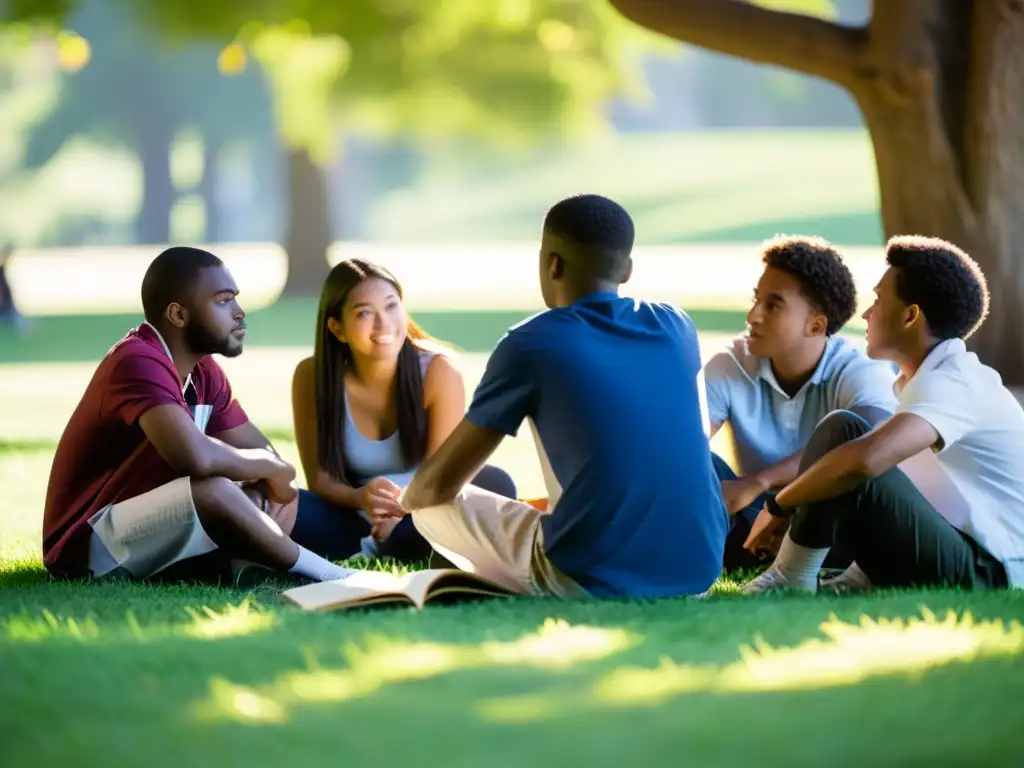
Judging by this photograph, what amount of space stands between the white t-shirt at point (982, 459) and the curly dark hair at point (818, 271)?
0.71 metres

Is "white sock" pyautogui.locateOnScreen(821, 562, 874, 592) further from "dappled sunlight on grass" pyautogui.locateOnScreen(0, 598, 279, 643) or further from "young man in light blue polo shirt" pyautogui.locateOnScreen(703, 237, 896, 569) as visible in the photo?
"dappled sunlight on grass" pyautogui.locateOnScreen(0, 598, 279, 643)

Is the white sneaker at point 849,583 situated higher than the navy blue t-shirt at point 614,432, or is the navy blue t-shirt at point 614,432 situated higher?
the navy blue t-shirt at point 614,432

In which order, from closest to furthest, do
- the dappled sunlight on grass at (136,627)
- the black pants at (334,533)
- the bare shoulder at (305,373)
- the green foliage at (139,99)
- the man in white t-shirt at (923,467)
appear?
the dappled sunlight on grass at (136,627) → the man in white t-shirt at (923,467) → the black pants at (334,533) → the bare shoulder at (305,373) → the green foliage at (139,99)

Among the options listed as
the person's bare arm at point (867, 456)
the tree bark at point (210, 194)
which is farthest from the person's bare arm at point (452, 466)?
the tree bark at point (210, 194)

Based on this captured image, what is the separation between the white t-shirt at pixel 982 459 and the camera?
4.65 meters

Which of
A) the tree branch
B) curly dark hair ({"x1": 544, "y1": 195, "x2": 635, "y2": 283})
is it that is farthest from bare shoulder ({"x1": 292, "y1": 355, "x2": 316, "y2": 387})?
the tree branch

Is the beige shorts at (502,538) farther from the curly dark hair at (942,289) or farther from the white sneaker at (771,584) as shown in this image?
the curly dark hair at (942,289)

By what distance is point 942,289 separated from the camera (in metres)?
4.79

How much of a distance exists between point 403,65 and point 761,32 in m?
15.3

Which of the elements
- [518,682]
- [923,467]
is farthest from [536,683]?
[923,467]

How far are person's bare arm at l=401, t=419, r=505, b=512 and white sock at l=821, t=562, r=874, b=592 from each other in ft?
3.91

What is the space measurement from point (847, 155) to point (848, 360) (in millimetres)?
57040

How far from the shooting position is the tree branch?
10125mm

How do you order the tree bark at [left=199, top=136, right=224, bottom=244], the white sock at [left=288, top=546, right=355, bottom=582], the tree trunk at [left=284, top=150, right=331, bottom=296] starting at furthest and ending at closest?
the tree bark at [left=199, top=136, right=224, bottom=244], the tree trunk at [left=284, top=150, right=331, bottom=296], the white sock at [left=288, top=546, right=355, bottom=582]
